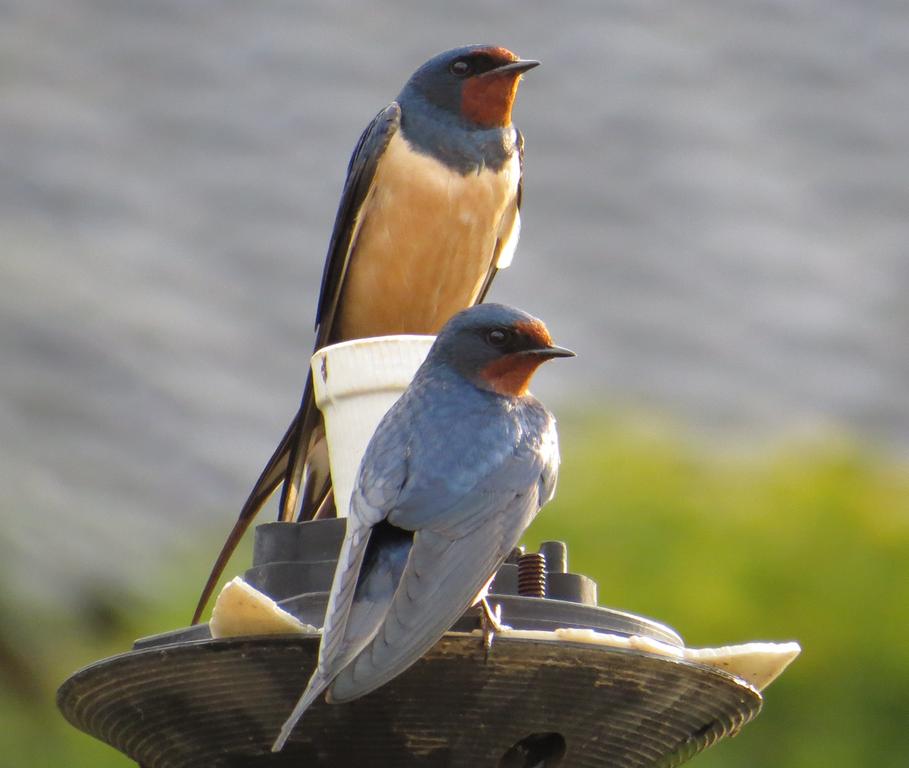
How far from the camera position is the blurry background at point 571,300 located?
455 centimetres

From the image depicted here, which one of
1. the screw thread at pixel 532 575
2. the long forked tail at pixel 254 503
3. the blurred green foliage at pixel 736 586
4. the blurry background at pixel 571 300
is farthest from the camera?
the blurry background at pixel 571 300

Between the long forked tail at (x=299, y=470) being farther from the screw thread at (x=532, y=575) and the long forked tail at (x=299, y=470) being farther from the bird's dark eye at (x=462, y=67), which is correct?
the bird's dark eye at (x=462, y=67)

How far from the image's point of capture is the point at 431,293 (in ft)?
14.8

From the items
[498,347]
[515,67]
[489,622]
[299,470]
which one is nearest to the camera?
[489,622]

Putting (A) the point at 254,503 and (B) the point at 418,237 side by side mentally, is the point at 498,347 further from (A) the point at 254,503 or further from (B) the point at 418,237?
(B) the point at 418,237

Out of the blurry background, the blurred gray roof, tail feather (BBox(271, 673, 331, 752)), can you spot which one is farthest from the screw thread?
the blurred gray roof

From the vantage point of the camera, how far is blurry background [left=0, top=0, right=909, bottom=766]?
14.9ft

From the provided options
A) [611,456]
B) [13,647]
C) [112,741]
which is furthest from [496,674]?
[611,456]

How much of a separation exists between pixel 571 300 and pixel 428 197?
3422 millimetres

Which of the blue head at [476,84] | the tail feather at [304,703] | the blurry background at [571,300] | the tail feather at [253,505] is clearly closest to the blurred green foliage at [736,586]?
the blurry background at [571,300]

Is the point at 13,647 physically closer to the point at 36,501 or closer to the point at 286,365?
the point at 36,501

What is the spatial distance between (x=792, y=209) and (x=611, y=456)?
4066 mm

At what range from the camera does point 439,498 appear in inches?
119

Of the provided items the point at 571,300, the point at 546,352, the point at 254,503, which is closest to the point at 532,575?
the point at 546,352
